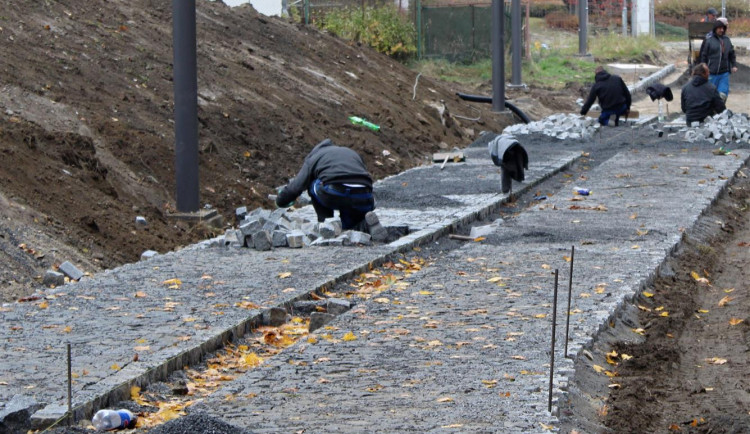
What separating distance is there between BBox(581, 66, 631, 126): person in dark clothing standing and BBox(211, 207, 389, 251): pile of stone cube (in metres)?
11.7

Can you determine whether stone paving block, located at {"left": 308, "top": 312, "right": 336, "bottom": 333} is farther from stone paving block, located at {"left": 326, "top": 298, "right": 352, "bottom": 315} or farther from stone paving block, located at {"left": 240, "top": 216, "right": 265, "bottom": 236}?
stone paving block, located at {"left": 240, "top": 216, "right": 265, "bottom": 236}

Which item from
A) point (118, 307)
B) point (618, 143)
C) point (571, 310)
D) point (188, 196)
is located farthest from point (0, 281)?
point (618, 143)

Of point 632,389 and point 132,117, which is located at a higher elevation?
point 132,117

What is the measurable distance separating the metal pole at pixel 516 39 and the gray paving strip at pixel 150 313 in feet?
48.1

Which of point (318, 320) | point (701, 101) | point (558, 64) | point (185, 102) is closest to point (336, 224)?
point (185, 102)

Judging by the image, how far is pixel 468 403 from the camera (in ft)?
21.0

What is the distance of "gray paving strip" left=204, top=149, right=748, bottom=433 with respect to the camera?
6258 millimetres

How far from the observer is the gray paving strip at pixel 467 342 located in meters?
6.26

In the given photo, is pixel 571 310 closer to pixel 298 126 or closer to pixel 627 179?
pixel 627 179

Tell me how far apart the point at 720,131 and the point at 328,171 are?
1108 cm

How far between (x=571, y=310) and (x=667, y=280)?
89.8 inches

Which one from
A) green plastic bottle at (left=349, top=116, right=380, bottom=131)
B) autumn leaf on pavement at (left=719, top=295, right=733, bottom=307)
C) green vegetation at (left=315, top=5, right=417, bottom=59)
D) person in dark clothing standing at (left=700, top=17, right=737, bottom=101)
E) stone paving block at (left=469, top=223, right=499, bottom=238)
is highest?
green vegetation at (left=315, top=5, right=417, bottom=59)

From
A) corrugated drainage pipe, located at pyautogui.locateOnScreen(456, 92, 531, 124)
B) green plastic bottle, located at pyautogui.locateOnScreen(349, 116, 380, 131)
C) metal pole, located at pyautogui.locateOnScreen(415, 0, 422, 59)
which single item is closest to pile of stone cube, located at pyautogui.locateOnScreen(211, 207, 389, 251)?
green plastic bottle, located at pyautogui.locateOnScreen(349, 116, 380, 131)

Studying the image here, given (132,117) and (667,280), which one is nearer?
(667,280)
